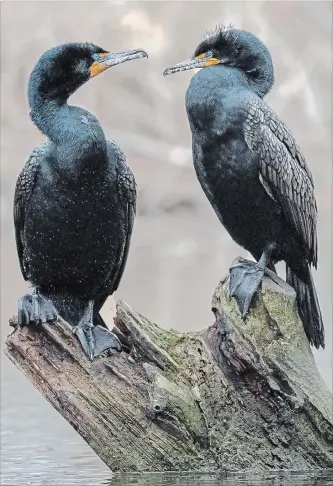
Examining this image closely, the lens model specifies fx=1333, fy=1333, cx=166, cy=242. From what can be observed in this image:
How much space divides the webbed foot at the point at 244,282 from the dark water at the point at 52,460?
0.94m

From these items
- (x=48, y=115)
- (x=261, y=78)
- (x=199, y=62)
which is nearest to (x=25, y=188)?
(x=48, y=115)

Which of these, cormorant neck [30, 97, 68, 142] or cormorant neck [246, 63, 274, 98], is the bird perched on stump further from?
cormorant neck [30, 97, 68, 142]

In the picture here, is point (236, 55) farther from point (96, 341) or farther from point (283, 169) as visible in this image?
point (96, 341)

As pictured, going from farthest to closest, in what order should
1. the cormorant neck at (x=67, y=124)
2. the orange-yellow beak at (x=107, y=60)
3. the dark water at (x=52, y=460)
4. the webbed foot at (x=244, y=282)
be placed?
the orange-yellow beak at (x=107, y=60), the cormorant neck at (x=67, y=124), the webbed foot at (x=244, y=282), the dark water at (x=52, y=460)

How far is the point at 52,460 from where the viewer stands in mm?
9039

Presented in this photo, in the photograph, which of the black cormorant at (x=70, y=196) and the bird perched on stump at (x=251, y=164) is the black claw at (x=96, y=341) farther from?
the bird perched on stump at (x=251, y=164)

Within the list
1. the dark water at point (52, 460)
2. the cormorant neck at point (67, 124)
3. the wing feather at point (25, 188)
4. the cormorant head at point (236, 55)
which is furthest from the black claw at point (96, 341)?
the cormorant head at point (236, 55)

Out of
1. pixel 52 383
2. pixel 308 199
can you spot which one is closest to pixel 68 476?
pixel 52 383

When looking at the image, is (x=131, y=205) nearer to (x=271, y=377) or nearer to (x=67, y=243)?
(x=67, y=243)

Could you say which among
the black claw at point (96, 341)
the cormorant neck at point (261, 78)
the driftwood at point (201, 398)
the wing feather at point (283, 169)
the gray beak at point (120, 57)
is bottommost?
the driftwood at point (201, 398)

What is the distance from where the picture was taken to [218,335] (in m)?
7.45

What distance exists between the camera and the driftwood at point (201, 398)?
23.8ft

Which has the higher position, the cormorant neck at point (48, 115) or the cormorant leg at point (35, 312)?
the cormorant neck at point (48, 115)

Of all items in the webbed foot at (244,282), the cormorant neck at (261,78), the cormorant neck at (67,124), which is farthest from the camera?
the cormorant neck at (261,78)
